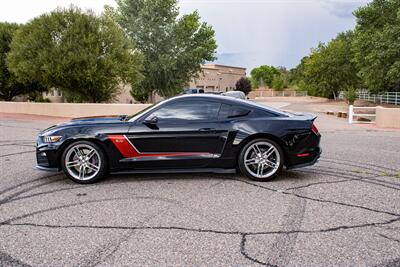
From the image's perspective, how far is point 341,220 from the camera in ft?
13.5

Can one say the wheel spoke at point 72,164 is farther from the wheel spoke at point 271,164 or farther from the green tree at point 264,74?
the green tree at point 264,74

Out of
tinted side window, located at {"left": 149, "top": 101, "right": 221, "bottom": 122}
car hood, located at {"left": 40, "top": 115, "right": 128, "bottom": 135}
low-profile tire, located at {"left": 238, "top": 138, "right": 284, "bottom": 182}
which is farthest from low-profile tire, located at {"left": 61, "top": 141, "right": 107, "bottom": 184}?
low-profile tire, located at {"left": 238, "top": 138, "right": 284, "bottom": 182}

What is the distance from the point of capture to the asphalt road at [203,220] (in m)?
3.26

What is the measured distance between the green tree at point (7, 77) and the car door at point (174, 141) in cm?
2252

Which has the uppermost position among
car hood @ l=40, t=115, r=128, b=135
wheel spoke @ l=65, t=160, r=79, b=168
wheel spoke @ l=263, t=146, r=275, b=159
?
car hood @ l=40, t=115, r=128, b=135

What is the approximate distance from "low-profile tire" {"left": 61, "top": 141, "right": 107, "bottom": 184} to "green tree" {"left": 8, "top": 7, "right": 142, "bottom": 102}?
13843 mm

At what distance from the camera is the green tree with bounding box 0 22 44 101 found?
24766 millimetres

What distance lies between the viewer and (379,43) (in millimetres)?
26516

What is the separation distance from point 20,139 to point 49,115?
10.1 meters

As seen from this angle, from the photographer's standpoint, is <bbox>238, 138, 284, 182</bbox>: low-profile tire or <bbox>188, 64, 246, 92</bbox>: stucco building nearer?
<bbox>238, 138, 284, 182</bbox>: low-profile tire

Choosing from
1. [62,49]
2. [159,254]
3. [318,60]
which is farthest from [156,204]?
[318,60]

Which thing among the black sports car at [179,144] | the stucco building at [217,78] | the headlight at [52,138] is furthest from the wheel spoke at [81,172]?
the stucco building at [217,78]

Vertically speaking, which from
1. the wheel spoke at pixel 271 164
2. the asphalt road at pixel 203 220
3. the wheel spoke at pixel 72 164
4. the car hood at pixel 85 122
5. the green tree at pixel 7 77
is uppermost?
the green tree at pixel 7 77

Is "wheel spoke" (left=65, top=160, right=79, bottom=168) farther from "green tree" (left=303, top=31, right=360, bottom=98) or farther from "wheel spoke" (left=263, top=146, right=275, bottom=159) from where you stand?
"green tree" (left=303, top=31, right=360, bottom=98)
